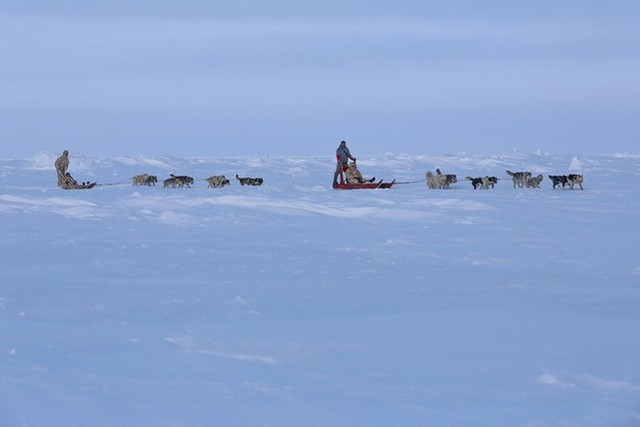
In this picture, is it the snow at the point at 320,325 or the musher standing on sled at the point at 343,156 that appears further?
the musher standing on sled at the point at 343,156

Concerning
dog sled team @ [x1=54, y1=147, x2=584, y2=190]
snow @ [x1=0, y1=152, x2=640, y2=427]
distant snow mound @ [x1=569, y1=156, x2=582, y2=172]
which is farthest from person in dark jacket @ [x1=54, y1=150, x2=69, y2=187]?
distant snow mound @ [x1=569, y1=156, x2=582, y2=172]

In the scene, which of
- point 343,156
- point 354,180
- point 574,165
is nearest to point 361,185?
point 354,180

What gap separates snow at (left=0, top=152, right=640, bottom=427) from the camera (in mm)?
3387

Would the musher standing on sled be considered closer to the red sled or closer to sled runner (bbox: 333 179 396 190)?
the red sled

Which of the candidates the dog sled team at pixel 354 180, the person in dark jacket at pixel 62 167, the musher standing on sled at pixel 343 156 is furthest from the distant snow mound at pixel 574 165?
the person in dark jacket at pixel 62 167

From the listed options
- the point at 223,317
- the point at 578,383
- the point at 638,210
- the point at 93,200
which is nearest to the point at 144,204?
the point at 93,200

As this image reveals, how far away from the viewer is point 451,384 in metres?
3.68

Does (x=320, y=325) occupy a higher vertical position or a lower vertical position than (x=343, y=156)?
lower

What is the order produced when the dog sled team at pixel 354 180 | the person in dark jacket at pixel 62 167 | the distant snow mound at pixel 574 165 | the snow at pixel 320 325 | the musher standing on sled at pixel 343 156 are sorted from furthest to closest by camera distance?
the distant snow mound at pixel 574 165 → the person in dark jacket at pixel 62 167 → the dog sled team at pixel 354 180 → the musher standing on sled at pixel 343 156 → the snow at pixel 320 325

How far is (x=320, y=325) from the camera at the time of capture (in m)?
4.80

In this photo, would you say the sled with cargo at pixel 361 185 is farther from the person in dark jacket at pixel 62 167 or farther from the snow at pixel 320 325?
the snow at pixel 320 325

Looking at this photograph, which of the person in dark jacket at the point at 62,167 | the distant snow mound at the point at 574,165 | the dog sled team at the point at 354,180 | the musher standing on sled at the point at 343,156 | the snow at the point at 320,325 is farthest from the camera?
the distant snow mound at the point at 574,165

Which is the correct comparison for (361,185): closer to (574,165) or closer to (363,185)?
(363,185)

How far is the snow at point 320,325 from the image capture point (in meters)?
3.39
